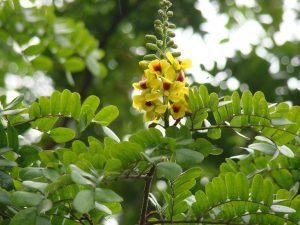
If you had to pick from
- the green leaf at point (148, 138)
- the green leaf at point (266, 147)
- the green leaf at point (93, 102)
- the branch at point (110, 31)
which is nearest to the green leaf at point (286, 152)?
the green leaf at point (266, 147)

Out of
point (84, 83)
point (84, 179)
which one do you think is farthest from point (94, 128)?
point (84, 179)

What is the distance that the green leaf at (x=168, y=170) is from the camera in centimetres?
97

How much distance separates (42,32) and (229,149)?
2.81 feet

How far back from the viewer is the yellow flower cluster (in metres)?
1.11

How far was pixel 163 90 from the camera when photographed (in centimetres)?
112

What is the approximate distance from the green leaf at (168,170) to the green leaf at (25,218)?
218mm

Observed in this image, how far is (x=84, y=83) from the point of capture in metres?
2.93

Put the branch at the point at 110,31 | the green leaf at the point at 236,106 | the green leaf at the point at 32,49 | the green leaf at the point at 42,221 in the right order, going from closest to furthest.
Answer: the green leaf at the point at 42,221
the green leaf at the point at 236,106
the green leaf at the point at 32,49
the branch at the point at 110,31

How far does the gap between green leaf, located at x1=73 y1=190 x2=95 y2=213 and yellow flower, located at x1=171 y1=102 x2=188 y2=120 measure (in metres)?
0.27

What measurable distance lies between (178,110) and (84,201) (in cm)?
31

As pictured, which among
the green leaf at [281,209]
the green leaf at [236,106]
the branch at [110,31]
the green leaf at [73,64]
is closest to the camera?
the green leaf at [281,209]

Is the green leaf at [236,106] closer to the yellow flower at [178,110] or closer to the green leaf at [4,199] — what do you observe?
the yellow flower at [178,110]

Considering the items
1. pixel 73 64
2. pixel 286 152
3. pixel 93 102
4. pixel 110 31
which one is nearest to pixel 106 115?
pixel 93 102

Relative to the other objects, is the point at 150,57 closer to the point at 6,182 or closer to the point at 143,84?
the point at 143,84
